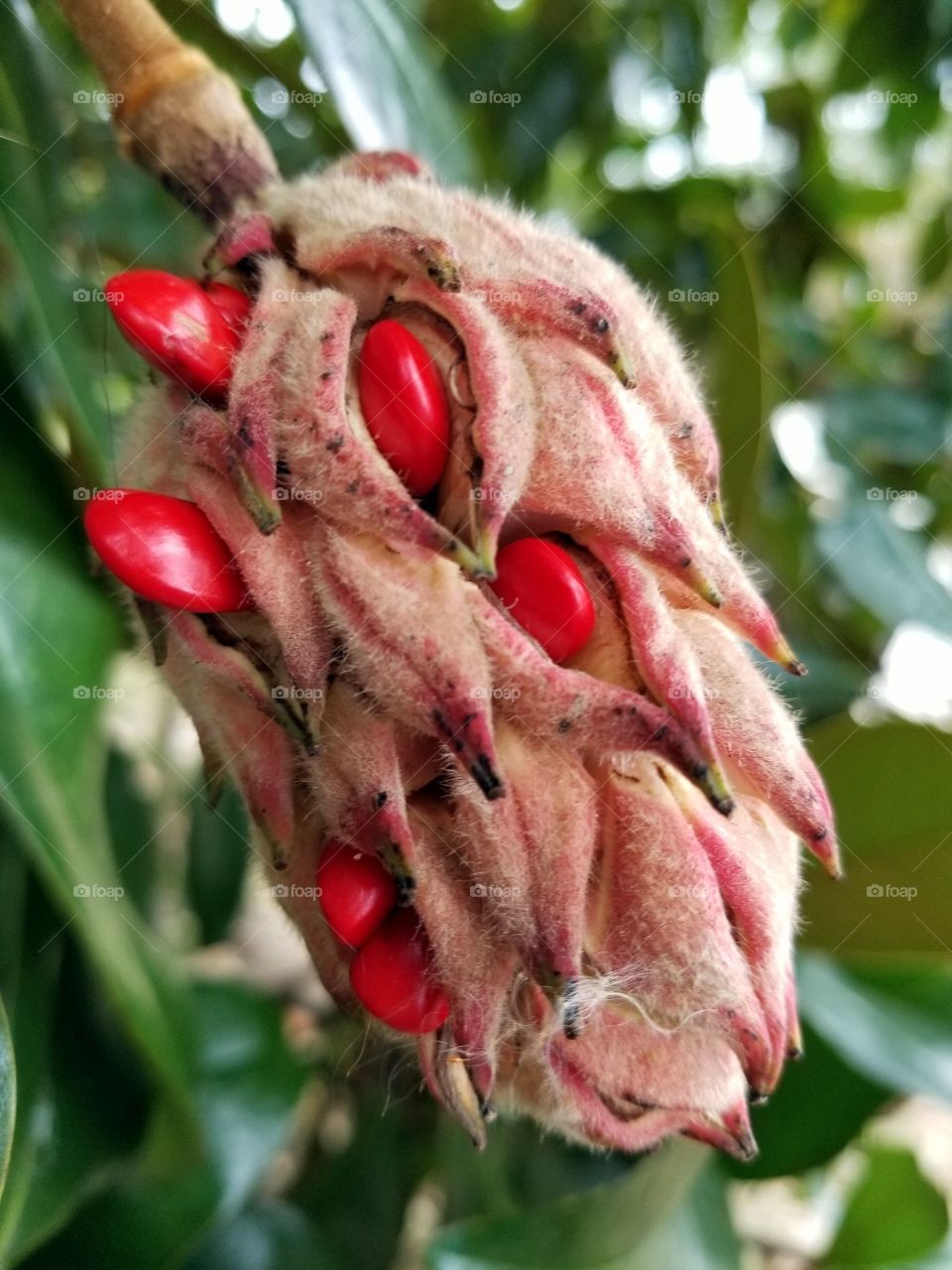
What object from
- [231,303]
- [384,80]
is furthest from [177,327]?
[384,80]

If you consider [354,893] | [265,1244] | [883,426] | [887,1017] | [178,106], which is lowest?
[265,1244]

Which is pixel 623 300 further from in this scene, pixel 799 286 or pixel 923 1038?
pixel 799 286

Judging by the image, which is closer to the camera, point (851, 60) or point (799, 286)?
point (851, 60)

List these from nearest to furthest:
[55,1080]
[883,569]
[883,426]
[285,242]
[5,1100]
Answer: [5,1100] < [285,242] < [55,1080] < [883,569] < [883,426]

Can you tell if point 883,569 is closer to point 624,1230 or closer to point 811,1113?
point 811,1113

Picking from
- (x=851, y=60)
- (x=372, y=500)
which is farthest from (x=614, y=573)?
(x=851, y=60)

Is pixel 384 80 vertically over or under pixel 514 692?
over


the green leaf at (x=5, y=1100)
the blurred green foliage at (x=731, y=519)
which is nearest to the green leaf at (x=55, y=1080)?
the blurred green foliage at (x=731, y=519)
